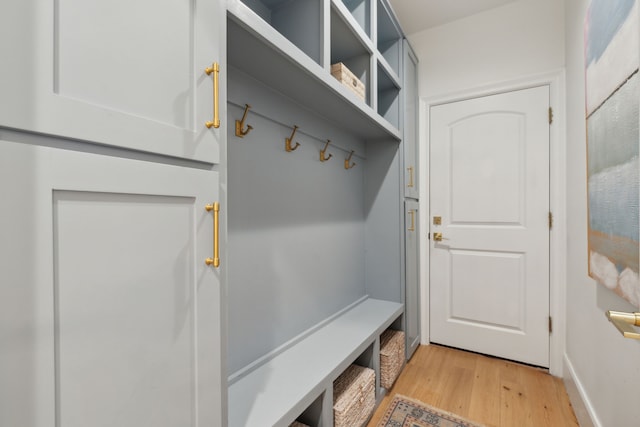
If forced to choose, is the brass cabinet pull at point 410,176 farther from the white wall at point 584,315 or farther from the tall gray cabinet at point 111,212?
the tall gray cabinet at point 111,212

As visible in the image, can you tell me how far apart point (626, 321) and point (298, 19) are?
150 cm

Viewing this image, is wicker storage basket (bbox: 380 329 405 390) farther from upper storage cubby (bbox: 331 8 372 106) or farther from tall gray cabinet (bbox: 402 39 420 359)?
upper storage cubby (bbox: 331 8 372 106)

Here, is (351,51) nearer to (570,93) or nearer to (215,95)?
(215,95)

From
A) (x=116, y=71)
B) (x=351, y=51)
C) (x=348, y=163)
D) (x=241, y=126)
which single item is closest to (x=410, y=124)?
(x=348, y=163)

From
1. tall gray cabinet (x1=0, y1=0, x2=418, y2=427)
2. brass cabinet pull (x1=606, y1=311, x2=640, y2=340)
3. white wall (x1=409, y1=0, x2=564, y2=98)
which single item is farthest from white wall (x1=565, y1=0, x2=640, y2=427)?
tall gray cabinet (x1=0, y1=0, x2=418, y2=427)

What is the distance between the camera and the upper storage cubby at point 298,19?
4.18 ft

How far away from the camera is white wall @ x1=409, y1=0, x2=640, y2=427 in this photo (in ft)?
3.97

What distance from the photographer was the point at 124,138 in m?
0.58

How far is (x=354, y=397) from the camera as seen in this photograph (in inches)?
56.4

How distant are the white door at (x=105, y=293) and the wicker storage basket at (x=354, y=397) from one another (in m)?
0.76

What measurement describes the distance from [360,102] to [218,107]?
37.8 inches

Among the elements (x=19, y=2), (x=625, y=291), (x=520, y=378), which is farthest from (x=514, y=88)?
(x=19, y=2)

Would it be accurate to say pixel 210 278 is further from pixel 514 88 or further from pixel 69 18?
pixel 514 88

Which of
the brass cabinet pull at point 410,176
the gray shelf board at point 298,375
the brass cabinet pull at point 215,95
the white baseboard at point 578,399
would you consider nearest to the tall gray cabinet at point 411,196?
the brass cabinet pull at point 410,176
